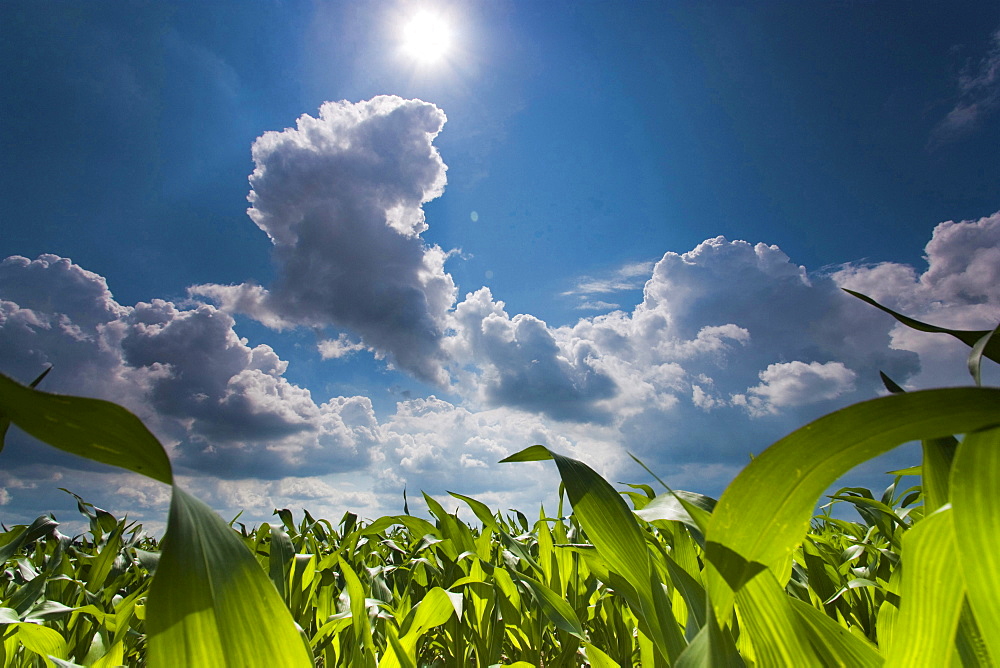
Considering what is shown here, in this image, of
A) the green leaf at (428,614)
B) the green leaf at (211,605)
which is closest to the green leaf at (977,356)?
the green leaf at (211,605)

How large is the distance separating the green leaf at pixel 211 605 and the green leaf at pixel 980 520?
471 mm

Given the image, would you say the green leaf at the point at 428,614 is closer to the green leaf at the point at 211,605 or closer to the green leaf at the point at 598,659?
the green leaf at the point at 598,659

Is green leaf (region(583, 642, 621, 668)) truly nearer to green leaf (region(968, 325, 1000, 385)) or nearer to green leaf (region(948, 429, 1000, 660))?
green leaf (region(948, 429, 1000, 660))

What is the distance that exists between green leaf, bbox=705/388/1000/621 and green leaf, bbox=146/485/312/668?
0.31 metres

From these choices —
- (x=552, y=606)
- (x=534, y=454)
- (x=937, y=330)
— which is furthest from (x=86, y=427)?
(x=552, y=606)

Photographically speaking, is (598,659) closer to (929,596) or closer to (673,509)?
(673,509)

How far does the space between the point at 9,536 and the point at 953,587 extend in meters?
2.82

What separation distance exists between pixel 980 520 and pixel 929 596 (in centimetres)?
10

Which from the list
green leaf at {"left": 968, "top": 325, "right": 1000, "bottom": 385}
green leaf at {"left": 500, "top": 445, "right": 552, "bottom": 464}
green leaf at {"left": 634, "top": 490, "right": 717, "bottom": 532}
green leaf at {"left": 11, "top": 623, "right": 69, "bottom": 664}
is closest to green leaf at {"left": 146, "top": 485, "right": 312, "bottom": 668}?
green leaf at {"left": 500, "top": 445, "right": 552, "bottom": 464}

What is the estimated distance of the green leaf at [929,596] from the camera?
419 millimetres

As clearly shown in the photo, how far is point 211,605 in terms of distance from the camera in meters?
0.36

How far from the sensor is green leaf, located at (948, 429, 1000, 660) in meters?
0.35

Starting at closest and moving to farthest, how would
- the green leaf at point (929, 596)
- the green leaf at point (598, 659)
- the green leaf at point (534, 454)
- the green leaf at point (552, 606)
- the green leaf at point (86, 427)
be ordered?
the green leaf at point (86, 427) < the green leaf at point (929, 596) < the green leaf at point (534, 454) < the green leaf at point (598, 659) < the green leaf at point (552, 606)

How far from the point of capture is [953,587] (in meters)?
0.43
